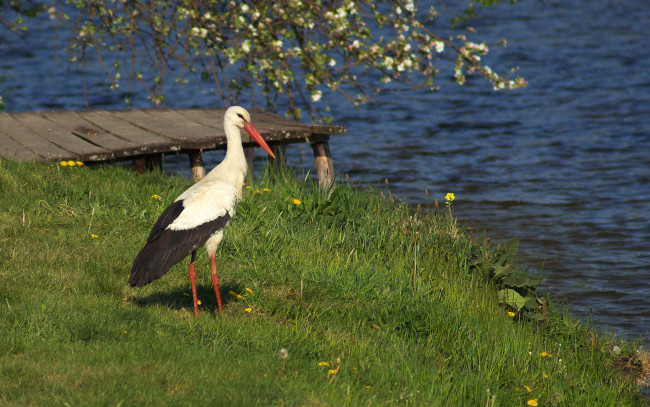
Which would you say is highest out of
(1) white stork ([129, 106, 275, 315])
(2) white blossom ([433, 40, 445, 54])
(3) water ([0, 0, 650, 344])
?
(2) white blossom ([433, 40, 445, 54])

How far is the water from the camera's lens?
10.5m

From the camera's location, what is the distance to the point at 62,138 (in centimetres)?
994

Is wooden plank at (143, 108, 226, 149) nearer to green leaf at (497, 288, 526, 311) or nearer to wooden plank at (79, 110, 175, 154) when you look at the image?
wooden plank at (79, 110, 175, 154)

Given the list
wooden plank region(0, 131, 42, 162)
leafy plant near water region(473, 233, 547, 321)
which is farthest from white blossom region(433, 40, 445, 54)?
wooden plank region(0, 131, 42, 162)

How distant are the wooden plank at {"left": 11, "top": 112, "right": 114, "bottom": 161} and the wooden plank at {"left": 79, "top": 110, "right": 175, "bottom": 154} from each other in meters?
0.45

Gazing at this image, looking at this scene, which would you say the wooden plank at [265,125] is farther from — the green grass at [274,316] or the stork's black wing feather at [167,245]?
the stork's black wing feather at [167,245]

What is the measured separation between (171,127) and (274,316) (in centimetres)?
495

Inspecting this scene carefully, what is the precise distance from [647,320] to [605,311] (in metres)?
0.45

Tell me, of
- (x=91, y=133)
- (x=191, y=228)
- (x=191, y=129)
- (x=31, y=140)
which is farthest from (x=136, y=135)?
(x=191, y=228)

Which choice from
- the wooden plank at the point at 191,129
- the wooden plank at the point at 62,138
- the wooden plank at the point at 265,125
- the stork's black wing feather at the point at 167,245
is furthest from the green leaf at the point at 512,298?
the wooden plank at the point at 62,138

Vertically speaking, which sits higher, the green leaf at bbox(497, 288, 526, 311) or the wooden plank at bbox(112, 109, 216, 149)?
the wooden plank at bbox(112, 109, 216, 149)

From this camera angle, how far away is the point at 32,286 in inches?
249

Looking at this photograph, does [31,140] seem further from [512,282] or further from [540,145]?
[540,145]

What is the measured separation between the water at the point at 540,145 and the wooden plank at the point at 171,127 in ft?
13.3
